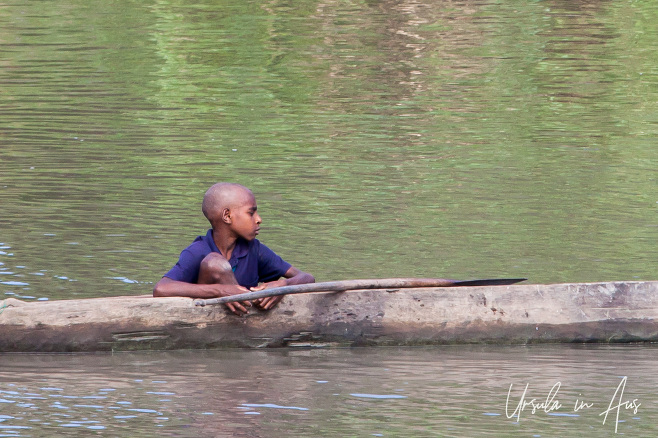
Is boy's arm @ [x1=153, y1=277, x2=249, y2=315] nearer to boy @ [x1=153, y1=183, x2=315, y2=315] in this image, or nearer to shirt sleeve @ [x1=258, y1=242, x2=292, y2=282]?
boy @ [x1=153, y1=183, x2=315, y2=315]

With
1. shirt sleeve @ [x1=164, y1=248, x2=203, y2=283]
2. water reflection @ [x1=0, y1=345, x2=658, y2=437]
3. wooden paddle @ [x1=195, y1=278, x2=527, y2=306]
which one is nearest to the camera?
water reflection @ [x1=0, y1=345, x2=658, y2=437]

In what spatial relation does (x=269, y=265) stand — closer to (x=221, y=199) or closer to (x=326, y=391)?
(x=221, y=199)

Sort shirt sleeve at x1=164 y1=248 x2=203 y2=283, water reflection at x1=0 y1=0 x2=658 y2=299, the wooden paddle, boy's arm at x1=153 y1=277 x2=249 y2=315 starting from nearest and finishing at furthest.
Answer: the wooden paddle → boy's arm at x1=153 y1=277 x2=249 y2=315 → shirt sleeve at x1=164 y1=248 x2=203 y2=283 → water reflection at x1=0 y1=0 x2=658 y2=299

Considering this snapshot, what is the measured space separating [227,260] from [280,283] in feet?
1.02

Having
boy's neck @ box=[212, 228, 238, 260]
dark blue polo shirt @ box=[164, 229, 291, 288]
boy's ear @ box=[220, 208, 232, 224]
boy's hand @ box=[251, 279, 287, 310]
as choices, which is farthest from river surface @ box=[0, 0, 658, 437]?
boy's ear @ box=[220, 208, 232, 224]

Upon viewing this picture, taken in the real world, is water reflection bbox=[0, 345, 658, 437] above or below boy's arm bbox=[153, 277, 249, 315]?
below

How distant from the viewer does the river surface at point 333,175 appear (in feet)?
18.1

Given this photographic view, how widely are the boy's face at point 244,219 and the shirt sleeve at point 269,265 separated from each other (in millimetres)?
183

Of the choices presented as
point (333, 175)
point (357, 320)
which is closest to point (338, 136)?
point (333, 175)

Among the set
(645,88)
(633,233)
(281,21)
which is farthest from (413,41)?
(633,233)

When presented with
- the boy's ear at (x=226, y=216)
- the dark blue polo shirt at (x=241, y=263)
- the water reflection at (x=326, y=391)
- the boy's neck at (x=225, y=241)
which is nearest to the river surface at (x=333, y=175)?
the water reflection at (x=326, y=391)

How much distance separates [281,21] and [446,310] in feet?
51.0

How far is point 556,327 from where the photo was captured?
21.0ft

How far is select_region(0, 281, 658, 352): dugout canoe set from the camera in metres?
6.18
